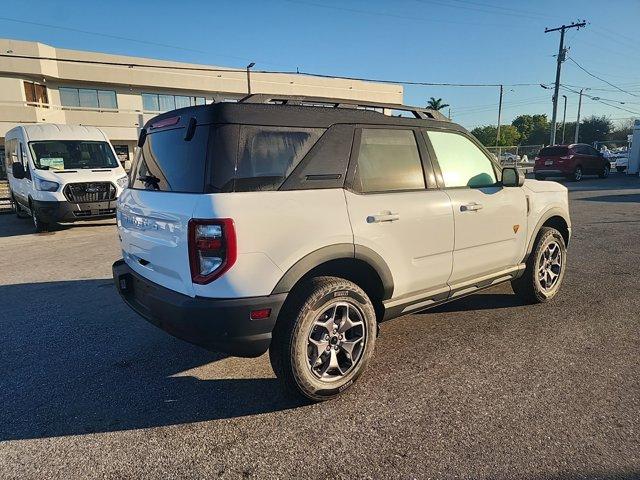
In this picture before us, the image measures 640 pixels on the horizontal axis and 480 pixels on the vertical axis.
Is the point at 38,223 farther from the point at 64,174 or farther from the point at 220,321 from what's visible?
the point at 220,321

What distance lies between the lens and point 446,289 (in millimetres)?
3646

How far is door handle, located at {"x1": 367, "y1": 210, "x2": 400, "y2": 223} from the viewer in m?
3.04

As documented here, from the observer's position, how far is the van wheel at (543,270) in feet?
14.8


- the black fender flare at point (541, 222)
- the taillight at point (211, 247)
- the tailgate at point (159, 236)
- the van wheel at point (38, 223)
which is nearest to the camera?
the taillight at point (211, 247)

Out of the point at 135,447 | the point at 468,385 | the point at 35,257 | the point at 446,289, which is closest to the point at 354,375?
the point at 468,385

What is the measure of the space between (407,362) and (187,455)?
1783 mm

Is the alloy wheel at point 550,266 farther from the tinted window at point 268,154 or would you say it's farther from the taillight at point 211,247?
the taillight at point 211,247

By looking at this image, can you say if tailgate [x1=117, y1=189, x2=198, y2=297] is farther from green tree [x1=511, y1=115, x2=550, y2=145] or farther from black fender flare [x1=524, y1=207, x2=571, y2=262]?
green tree [x1=511, y1=115, x2=550, y2=145]

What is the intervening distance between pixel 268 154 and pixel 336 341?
1.33m

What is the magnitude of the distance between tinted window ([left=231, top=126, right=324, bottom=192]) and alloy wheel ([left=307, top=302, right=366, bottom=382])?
3.07 feet

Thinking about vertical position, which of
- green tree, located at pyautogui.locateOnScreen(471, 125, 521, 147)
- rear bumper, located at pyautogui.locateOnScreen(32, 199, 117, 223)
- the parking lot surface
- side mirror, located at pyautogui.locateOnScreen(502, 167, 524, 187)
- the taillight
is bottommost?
the parking lot surface

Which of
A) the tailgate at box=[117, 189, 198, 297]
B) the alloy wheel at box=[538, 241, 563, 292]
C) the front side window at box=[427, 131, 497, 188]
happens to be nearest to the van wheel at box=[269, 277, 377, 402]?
the tailgate at box=[117, 189, 198, 297]

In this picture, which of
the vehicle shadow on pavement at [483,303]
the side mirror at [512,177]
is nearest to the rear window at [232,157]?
the side mirror at [512,177]

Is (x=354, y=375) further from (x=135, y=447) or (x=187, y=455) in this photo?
(x=135, y=447)
